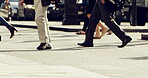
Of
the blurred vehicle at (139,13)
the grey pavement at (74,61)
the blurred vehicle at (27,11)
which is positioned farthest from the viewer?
the blurred vehicle at (27,11)

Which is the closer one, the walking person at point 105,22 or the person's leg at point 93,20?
the walking person at point 105,22

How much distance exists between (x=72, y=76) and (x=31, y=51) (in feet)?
15.3

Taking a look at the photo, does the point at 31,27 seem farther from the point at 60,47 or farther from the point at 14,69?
Result: the point at 14,69

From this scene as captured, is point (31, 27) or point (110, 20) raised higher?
point (110, 20)

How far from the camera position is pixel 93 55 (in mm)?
12359

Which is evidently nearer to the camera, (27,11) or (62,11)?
(62,11)

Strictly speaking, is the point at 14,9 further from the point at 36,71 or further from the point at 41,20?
the point at 36,71

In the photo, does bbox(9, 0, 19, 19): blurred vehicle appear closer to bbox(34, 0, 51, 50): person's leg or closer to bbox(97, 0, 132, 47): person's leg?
bbox(97, 0, 132, 47): person's leg

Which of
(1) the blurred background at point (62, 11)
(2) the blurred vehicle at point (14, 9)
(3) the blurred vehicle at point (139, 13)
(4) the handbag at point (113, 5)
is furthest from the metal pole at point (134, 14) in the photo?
(2) the blurred vehicle at point (14, 9)

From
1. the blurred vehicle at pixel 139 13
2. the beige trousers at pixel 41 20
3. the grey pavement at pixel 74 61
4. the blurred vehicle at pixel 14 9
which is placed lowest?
the blurred vehicle at pixel 14 9

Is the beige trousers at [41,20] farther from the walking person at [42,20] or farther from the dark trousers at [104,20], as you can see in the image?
the dark trousers at [104,20]

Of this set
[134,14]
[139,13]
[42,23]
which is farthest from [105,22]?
[139,13]

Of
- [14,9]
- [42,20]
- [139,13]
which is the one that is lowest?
[14,9]

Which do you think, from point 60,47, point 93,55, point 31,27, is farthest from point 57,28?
point 93,55
